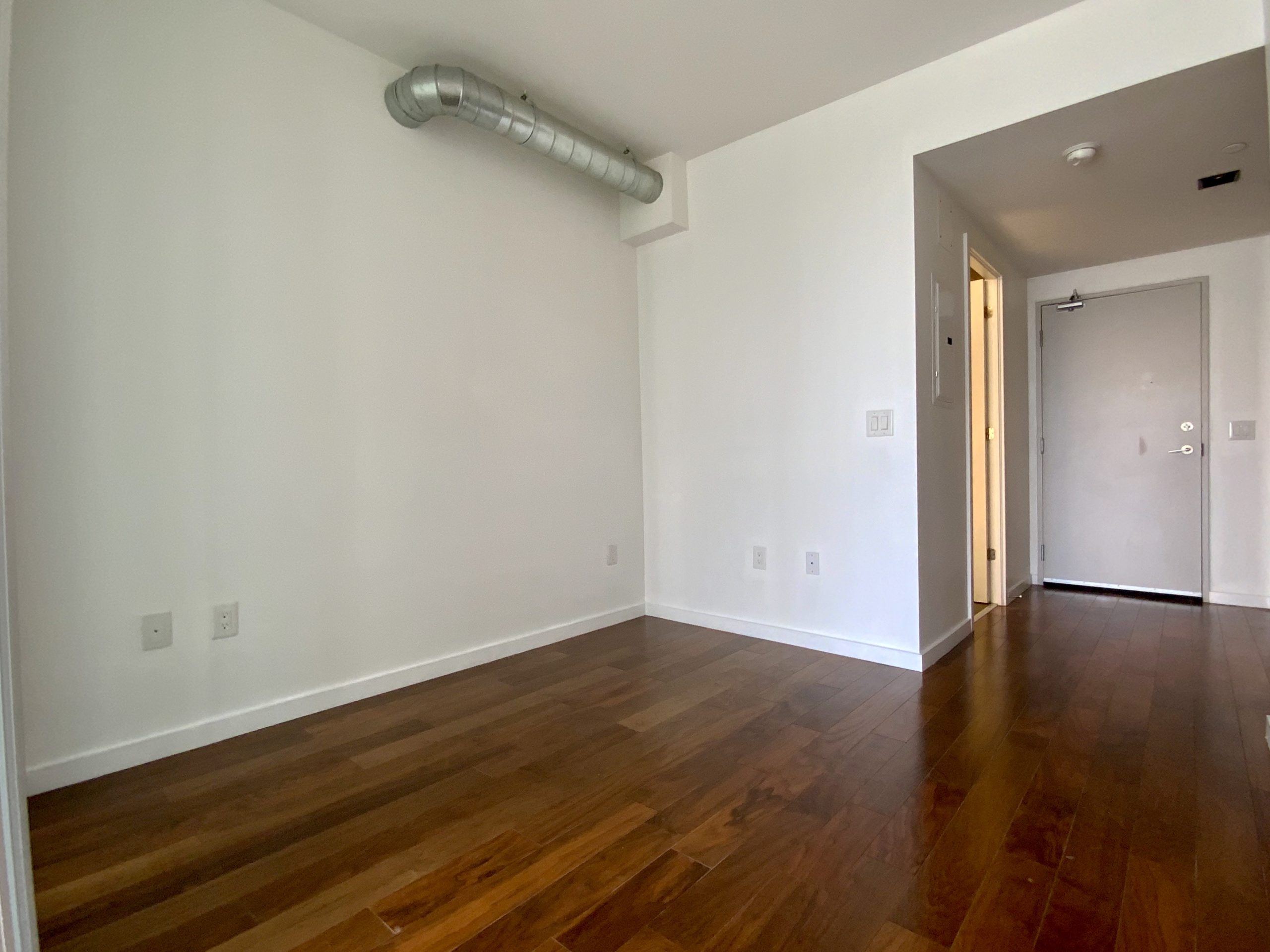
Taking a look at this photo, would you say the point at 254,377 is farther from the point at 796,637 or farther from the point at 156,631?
the point at 796,637

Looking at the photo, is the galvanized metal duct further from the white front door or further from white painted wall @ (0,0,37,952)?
the white front door

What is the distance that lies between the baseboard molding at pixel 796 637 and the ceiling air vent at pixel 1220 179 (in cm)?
274

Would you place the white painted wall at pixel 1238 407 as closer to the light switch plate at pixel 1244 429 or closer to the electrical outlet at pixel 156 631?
the light switch plate at pixel 1244 429

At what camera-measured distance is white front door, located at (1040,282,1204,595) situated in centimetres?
425

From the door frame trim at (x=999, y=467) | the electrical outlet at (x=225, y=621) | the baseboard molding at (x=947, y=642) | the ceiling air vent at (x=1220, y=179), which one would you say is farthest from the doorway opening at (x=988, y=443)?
the electrical outlet at (x=225, y=621)

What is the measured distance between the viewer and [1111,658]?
3.01 meters

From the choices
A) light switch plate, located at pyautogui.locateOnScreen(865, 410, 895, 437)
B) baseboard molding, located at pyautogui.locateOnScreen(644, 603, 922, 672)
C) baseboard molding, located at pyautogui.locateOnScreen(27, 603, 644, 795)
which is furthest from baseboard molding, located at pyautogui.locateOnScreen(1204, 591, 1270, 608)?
baseboard molding, located at pyautogui.locateOnScreen(27, 603, 644, 795)

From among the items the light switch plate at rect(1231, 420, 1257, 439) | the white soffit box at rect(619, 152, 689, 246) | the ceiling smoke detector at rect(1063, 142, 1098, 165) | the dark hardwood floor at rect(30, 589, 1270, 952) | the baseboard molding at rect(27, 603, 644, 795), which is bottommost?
the dark hardwood floor at rect(30, 589, 1270, 952)

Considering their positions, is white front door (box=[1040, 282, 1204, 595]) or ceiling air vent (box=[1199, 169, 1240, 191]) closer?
ceiling air vent (box=[1199, 169, 1240, 191])

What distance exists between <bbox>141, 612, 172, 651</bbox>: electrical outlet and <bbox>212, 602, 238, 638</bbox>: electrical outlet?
0.13 metres

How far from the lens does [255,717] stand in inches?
90.4

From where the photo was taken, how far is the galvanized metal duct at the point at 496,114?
2520 mm

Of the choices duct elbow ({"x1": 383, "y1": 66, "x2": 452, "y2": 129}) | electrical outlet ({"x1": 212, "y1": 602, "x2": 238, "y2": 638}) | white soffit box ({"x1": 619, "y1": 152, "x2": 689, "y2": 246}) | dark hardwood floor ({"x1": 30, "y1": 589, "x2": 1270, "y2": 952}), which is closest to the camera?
dark hardwood floor ({"x1": 30, "y1": 589, "x2": 1270, "y2": 952})

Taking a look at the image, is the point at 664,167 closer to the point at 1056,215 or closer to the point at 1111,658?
the point at 1056,215
